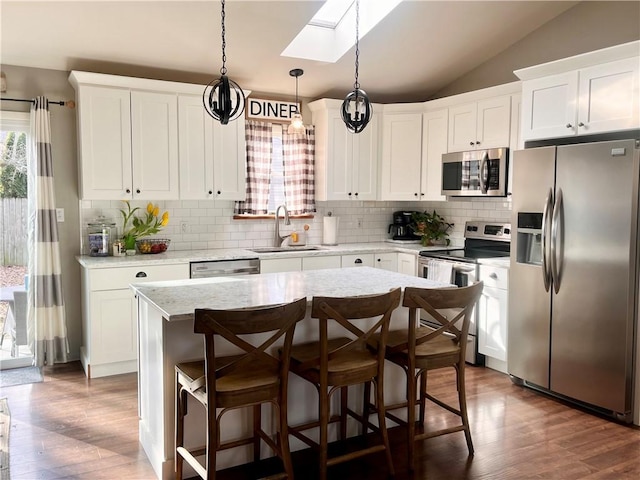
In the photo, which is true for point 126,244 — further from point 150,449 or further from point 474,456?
point 474,456

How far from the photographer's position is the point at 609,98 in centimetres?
349

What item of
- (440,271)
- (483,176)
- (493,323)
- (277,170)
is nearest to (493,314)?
(493,323)

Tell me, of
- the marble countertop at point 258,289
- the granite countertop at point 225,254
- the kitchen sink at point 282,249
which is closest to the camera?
the marble countertop at point 258,289

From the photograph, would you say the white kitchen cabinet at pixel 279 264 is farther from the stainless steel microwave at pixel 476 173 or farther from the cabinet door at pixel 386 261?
the stainless steel microwave at pixel 476 173

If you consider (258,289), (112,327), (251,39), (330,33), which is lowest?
(112,327)

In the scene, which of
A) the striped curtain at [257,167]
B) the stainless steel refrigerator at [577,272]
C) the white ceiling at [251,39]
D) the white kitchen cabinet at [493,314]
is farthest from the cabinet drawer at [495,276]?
the striped curtain at [257,167]

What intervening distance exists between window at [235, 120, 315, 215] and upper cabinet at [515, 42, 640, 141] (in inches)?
87.9

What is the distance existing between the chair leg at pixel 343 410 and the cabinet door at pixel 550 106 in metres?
2.44

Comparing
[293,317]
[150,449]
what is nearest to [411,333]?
[293,317]

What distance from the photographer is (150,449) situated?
286 centimetres

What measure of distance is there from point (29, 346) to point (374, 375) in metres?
3.20

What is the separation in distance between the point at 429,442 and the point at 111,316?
8.59 ft

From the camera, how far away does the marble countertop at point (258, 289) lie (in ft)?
8.31

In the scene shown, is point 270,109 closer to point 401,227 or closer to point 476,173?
point 401,227
